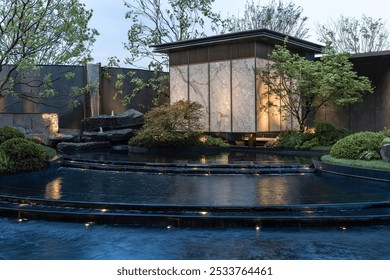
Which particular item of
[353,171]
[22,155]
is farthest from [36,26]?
[353,171]

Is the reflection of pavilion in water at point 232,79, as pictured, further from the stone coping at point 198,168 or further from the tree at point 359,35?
the tree at point 359,35

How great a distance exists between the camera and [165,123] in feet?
58.6

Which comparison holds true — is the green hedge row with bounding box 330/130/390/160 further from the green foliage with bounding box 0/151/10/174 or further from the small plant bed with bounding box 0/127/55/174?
the green foliage with bounding box 0/151/10/174

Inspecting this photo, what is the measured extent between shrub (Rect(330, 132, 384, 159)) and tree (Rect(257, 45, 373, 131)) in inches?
184

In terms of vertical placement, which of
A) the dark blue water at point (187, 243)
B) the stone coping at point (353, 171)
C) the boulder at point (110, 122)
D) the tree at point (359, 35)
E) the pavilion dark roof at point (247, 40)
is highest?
the tree at point (359, 35)

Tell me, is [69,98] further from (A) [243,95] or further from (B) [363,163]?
(B) [363,163]

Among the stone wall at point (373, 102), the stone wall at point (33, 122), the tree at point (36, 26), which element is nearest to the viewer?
the tree at point (36, 26)

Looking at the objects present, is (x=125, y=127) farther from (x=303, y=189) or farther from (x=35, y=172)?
(x=303, y=189)

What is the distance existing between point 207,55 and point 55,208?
13066mm

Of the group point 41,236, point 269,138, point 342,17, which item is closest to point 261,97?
point 269,138

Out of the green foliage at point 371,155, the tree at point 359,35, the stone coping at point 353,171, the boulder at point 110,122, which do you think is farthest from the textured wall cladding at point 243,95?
the tree at point 359,35

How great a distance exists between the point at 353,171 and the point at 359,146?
1.10 metres

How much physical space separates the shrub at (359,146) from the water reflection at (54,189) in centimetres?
744

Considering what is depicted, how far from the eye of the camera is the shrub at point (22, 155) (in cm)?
1105
